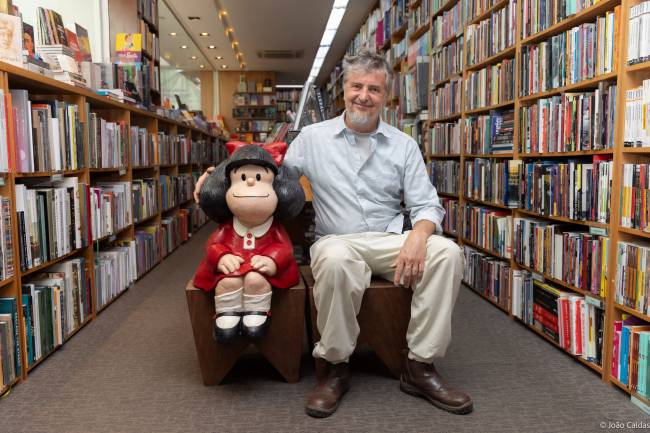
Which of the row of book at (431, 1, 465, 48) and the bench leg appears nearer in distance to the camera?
the bench leg

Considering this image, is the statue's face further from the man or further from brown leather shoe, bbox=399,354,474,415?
brown leather shoe, bbox=399,354,474,415

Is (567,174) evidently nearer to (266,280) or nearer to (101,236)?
(266,280)

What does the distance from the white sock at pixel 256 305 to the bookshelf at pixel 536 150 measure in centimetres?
117

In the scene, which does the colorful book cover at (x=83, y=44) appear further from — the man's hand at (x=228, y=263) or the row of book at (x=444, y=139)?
the row of book at (x=444, y=139)

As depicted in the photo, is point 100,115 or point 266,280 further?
point 100,115

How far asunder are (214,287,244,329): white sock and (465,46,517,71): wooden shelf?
→ 1.88m

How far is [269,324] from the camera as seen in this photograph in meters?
1.77

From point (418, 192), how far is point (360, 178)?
217 millimetres

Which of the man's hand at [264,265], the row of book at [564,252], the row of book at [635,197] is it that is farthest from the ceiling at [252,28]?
the man's hand at [264,265]

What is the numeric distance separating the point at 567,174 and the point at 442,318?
3.03ft

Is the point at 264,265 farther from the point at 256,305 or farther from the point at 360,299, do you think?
the point at 360,299

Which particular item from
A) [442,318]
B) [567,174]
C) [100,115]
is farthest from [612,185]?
[100,115]

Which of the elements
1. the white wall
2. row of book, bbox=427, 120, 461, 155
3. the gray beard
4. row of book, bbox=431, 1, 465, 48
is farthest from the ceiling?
the gray beard

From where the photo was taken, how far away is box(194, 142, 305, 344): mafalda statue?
166 centimetres
